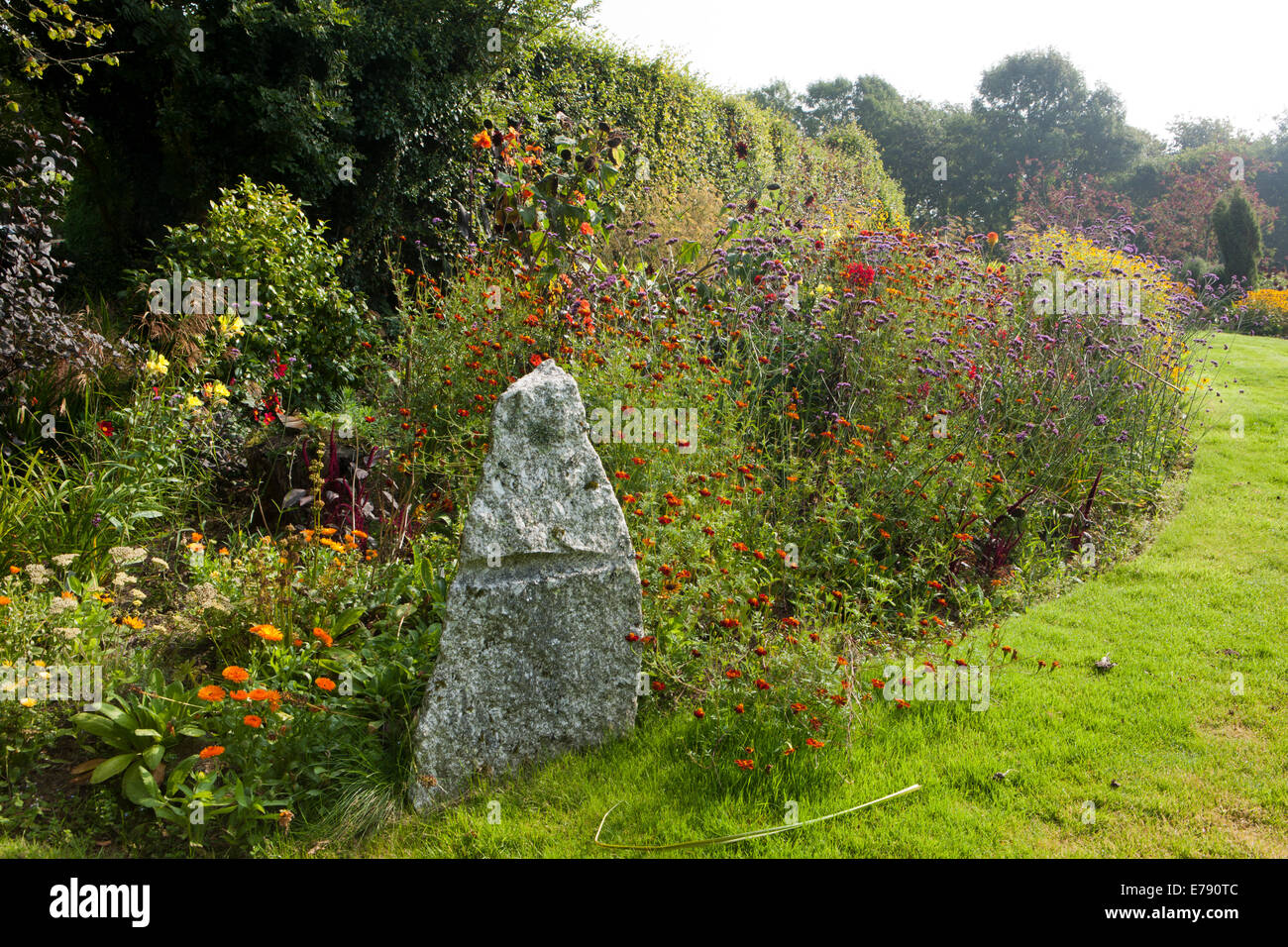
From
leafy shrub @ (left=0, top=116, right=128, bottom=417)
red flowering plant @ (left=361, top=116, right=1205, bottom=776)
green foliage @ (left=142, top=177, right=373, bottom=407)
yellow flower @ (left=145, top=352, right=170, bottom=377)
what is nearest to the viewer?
red flowering plant @ (left=361, top=116, right=1205, bottom=776)

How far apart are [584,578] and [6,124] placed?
6352mm

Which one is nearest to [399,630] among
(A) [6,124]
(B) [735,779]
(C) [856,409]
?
(B) [735,779]

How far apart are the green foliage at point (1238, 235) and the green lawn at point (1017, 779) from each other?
685 inches

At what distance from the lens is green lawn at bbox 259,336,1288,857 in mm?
2750

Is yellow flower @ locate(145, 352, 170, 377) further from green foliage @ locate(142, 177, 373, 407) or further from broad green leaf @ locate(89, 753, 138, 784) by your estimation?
broad green leaf @ locate(89, 753, 138, 784)

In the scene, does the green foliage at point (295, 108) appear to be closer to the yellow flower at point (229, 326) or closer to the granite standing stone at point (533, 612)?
the yellow flower at point (229, 326)

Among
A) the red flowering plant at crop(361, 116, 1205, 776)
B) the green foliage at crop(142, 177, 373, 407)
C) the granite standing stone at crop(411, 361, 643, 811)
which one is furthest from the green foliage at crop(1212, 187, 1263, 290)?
the granite standing stone at crop(411, 361, 643, 811)

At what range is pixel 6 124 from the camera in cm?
614

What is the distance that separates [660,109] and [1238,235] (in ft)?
46.4

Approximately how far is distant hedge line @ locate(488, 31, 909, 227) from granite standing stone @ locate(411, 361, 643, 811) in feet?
21.9

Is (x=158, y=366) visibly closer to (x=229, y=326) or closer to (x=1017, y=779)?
(x=229, y=326)

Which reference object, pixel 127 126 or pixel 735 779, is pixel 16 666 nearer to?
pixel 735 779

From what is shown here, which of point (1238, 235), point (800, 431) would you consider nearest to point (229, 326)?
point (800, 431)
